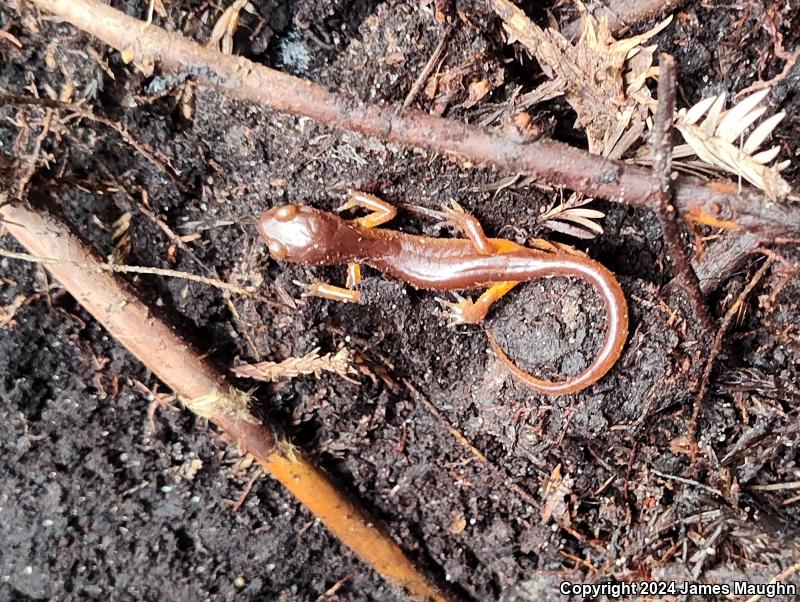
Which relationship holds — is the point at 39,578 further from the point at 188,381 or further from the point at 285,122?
the point at 285,122

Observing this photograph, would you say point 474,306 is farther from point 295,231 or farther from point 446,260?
point 295,231

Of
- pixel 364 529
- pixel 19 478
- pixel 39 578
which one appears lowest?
pixel 39 578

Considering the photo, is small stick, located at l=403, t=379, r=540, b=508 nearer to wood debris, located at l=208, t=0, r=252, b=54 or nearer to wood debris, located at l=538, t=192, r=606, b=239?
wood debris, located at l=538, t=192, r=606, b=239

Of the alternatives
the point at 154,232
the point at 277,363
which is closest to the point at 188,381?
the point at 277,363

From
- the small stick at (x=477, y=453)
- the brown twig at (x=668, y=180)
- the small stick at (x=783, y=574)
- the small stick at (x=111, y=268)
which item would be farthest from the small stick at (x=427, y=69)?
the small stick at (x=783, y=574)

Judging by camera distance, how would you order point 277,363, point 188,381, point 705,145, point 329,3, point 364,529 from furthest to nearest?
point 364,529 → point 277,363 → point 188,381 → point 329,3 → point 705,145

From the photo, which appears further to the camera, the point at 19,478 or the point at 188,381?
the point at 19,478

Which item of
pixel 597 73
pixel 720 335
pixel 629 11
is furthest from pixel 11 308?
pixel 720 335

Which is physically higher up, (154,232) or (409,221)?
(409,221)

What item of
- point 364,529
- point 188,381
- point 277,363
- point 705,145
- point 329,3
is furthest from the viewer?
point 364,529
